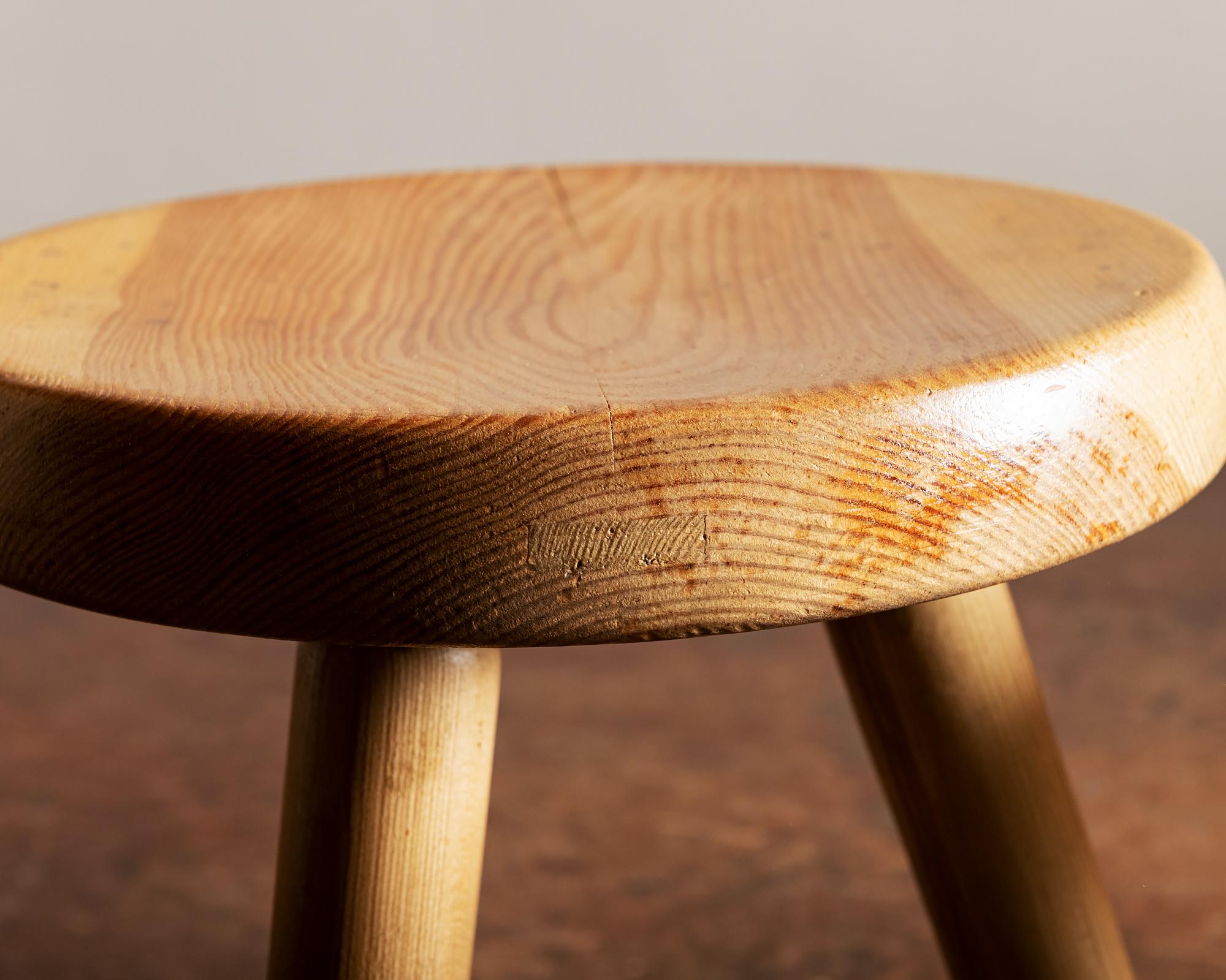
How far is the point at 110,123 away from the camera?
1592 millimetres

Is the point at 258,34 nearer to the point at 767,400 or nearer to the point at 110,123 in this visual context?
the point at 110,123

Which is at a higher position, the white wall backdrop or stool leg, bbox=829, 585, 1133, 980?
the white wall backdrop

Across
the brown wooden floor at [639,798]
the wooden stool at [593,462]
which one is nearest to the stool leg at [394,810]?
the wooden stool at [593,462]

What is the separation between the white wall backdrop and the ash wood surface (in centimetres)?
118

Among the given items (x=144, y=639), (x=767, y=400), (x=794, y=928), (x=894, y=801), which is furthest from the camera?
(x=144, y=639)

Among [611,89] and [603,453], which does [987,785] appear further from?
[611,89]

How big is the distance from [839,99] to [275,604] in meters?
1.38

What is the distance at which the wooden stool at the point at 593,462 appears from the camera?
1.01 feet

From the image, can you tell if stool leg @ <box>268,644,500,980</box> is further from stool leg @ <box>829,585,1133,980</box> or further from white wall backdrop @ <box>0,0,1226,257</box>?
white wall backdrop @ <box>0,0,1226,257</box>

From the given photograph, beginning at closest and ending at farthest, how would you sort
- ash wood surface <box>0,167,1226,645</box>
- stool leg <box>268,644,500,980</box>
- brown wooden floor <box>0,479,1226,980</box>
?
ash wood surface <box>0,167,1226,645</box>
stool leg <box>268,644,500,980</box>
brown wooden floor <box>0,479,1226,980</box>

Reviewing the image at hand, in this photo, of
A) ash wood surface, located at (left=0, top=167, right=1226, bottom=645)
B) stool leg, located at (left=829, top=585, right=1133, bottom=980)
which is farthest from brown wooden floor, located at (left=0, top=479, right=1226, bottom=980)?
ash wood surface, located at (left=0, top=167, right=1226, bottom=645)

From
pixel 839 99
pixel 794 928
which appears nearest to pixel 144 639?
pixel 794 928

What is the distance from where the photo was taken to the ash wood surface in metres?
0.31

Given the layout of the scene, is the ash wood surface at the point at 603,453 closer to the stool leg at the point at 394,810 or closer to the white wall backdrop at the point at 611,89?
the stool leg at the point at 394,810
